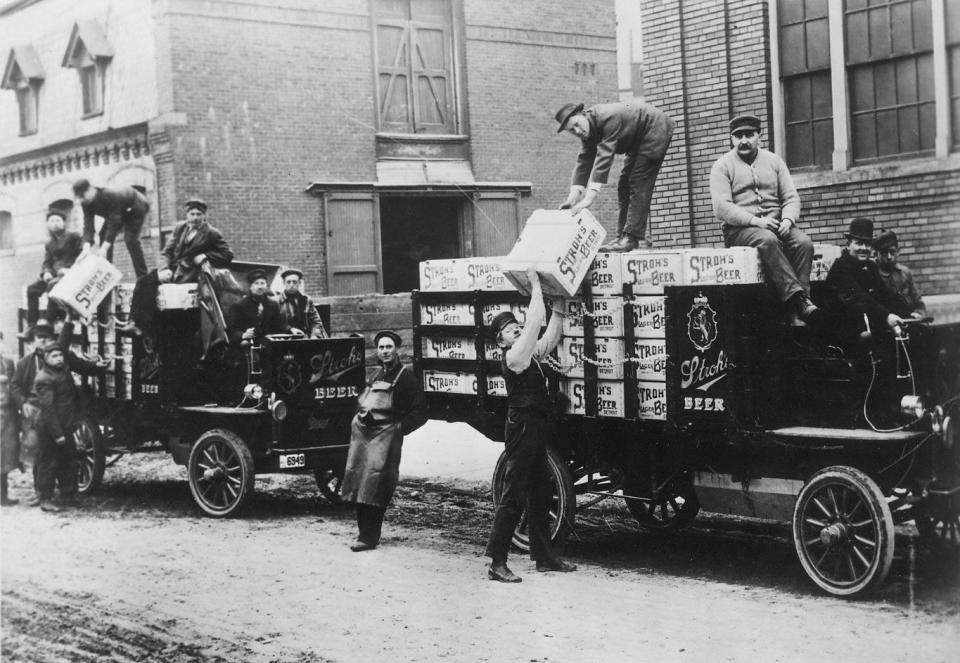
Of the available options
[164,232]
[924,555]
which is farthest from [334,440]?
[164,232]

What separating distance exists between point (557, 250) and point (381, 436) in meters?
2.28

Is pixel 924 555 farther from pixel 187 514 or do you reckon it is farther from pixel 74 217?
pixel 74 217

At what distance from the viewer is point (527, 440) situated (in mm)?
7254

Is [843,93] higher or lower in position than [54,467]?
higher

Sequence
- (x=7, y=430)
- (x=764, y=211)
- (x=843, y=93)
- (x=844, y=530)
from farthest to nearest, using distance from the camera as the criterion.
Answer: (x=7, y=430) < (x=843, y=93) < (x=764, y=211) < (x=844, y=530)

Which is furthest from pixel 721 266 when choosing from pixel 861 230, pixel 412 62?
pixel 412 62

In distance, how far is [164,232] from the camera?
17891mm

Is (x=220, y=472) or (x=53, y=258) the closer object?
(x=220, y=472)

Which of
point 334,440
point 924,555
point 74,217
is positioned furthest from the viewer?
point 74,217

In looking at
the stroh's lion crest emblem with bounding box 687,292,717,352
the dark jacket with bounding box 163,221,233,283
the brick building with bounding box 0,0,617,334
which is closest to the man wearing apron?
the stroh's lion crest emblem with bounding box 687,292,717,352

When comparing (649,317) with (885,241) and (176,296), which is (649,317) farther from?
(176,296)

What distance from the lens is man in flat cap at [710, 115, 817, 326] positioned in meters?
7.23

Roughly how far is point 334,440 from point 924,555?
5.18 meters

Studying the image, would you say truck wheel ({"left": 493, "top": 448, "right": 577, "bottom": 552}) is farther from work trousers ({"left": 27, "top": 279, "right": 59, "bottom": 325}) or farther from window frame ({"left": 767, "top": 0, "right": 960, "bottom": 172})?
work trousers ({"left": 27, "top": 279, "right": 59, "bottom": 325})
